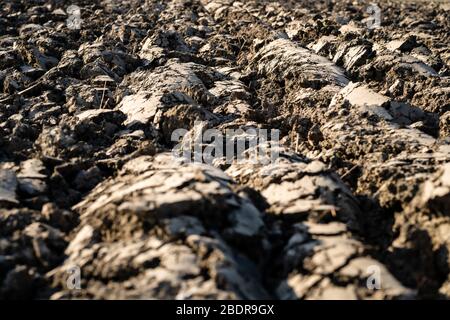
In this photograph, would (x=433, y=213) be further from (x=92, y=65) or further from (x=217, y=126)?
(x=92, y=65)

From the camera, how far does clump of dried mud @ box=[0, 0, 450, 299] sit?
497 cm

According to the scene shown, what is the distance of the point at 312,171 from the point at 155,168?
79.8 inches

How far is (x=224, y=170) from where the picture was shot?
23.2 ft

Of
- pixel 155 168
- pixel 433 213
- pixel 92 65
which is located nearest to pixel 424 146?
pixel 433 213

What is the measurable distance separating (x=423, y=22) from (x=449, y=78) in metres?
7.22

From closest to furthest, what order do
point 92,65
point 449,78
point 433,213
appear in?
point 433,213
point 449,78
point 92,65

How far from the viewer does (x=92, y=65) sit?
10.7m

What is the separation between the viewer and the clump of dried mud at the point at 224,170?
196 inches

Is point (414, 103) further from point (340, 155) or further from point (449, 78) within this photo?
point (340, 155)

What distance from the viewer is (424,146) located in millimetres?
7199

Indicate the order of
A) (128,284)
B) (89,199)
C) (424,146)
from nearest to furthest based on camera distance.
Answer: (128,284) < (89,199) < (424,146)

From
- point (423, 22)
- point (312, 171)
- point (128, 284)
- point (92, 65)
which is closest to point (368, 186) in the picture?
point (312, 171)

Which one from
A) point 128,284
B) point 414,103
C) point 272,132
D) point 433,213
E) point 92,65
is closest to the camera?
point 128,284

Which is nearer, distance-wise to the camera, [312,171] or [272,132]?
[312,171]
